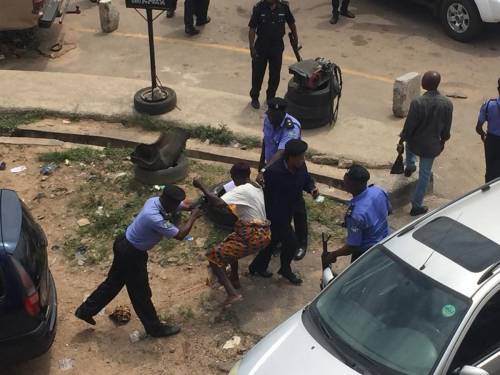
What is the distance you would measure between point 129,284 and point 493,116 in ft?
14.1

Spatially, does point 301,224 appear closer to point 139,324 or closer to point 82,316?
point 139,324

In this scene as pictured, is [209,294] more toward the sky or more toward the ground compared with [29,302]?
more toward the ground

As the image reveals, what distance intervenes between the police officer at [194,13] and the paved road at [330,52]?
18cm

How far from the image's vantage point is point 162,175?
26.4 feet

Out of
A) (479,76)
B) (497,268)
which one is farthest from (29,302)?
(479,76)

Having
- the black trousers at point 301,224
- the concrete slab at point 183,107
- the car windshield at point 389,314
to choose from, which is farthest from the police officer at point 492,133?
the car windshield at point 389,314

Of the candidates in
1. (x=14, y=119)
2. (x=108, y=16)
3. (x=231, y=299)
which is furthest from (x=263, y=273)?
(x=108, y=16)

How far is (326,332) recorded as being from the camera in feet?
15.2

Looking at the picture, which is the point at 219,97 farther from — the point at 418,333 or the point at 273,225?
the point at 418,333

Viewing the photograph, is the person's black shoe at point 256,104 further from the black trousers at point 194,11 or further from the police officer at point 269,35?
the black trousers at point 194,11

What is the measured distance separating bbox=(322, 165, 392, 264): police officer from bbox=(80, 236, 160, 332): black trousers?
1.74 m

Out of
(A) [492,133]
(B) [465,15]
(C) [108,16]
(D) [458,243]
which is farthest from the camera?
(C) [108,16]

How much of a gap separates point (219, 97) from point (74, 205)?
10.7ft

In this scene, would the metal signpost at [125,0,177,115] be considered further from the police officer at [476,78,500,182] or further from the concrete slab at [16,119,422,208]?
the police officer at [476,78,500,182]
